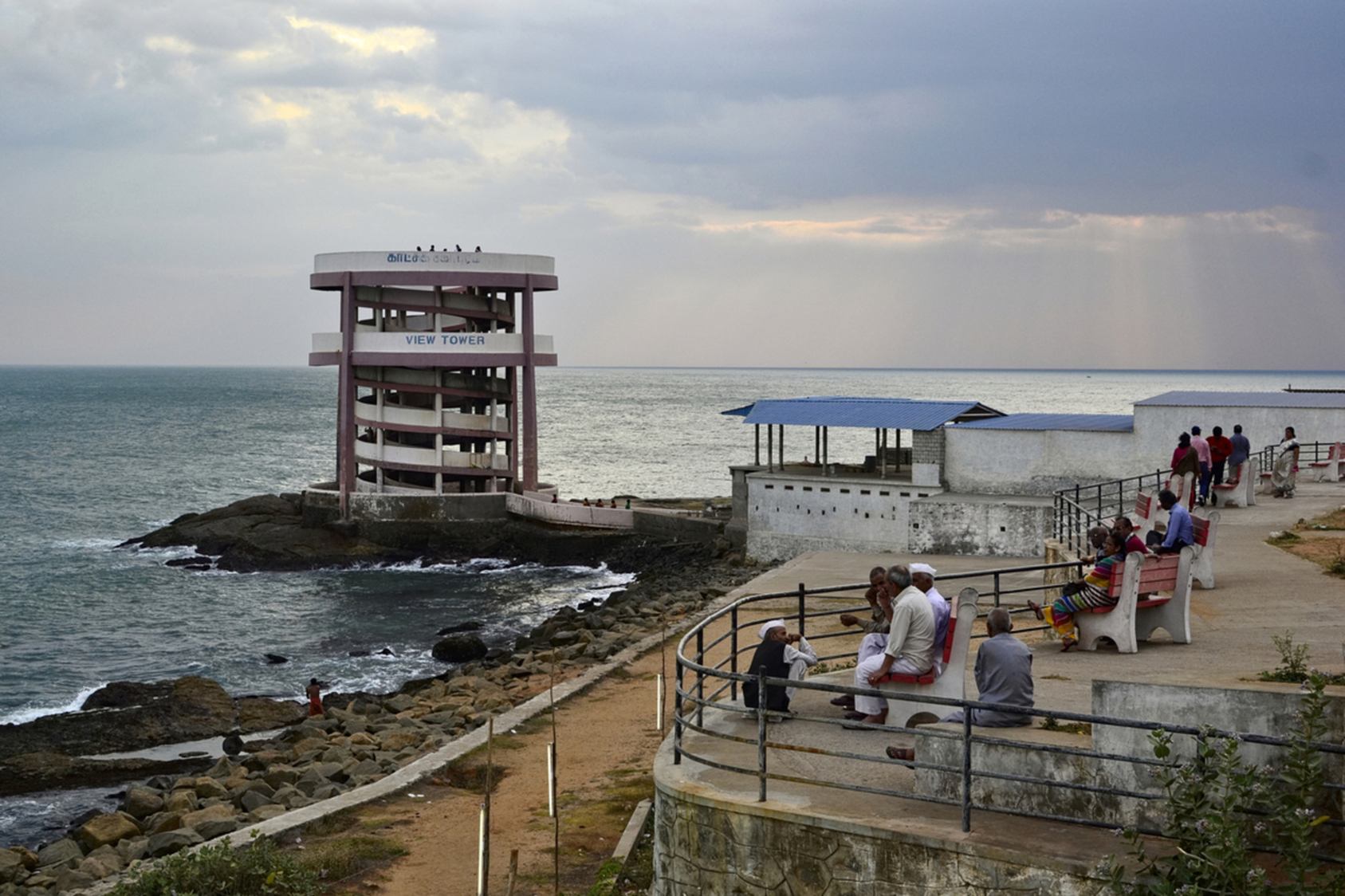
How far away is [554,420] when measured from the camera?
153 meters

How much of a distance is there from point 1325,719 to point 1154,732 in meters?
1.07

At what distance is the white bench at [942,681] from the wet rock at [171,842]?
7.58 metres

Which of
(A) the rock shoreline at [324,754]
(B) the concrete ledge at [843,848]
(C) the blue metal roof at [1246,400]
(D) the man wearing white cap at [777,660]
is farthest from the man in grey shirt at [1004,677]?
(C) the blue metal roof at [1246,400]

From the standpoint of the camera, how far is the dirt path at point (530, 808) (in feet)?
35.5

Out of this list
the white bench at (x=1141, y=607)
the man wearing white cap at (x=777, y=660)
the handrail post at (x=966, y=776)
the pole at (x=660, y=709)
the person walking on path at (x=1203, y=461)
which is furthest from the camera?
the person walking on path at (x=1203, y=461)

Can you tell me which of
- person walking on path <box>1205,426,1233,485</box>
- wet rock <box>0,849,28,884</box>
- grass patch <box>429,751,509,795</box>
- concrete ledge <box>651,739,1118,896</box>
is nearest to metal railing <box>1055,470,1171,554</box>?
person walking on path <box>1205,426,1233,485</box>

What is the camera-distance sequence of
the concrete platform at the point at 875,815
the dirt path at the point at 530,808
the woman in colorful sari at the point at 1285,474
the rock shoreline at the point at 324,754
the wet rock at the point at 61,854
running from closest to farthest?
the concrete platform at the point at 875,815
the dirt path at the point at 530,808
the rock shoreline at the point at 324,754
the wet rock at the point at 61,854
the woman in colorful sari at the point at 1285,474

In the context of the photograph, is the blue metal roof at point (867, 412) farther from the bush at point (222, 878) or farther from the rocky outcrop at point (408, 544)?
the bush at point (222, 878)

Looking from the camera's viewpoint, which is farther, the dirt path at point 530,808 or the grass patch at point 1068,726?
the dirt path at point 530,808

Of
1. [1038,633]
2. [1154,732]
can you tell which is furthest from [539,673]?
[1154,732]

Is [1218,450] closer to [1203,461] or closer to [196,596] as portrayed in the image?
[1203,461]

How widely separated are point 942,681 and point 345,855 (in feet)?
17.8

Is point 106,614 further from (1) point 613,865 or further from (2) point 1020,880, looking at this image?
(2) point 1020,880

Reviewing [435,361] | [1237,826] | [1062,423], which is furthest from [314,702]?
[435,361]
